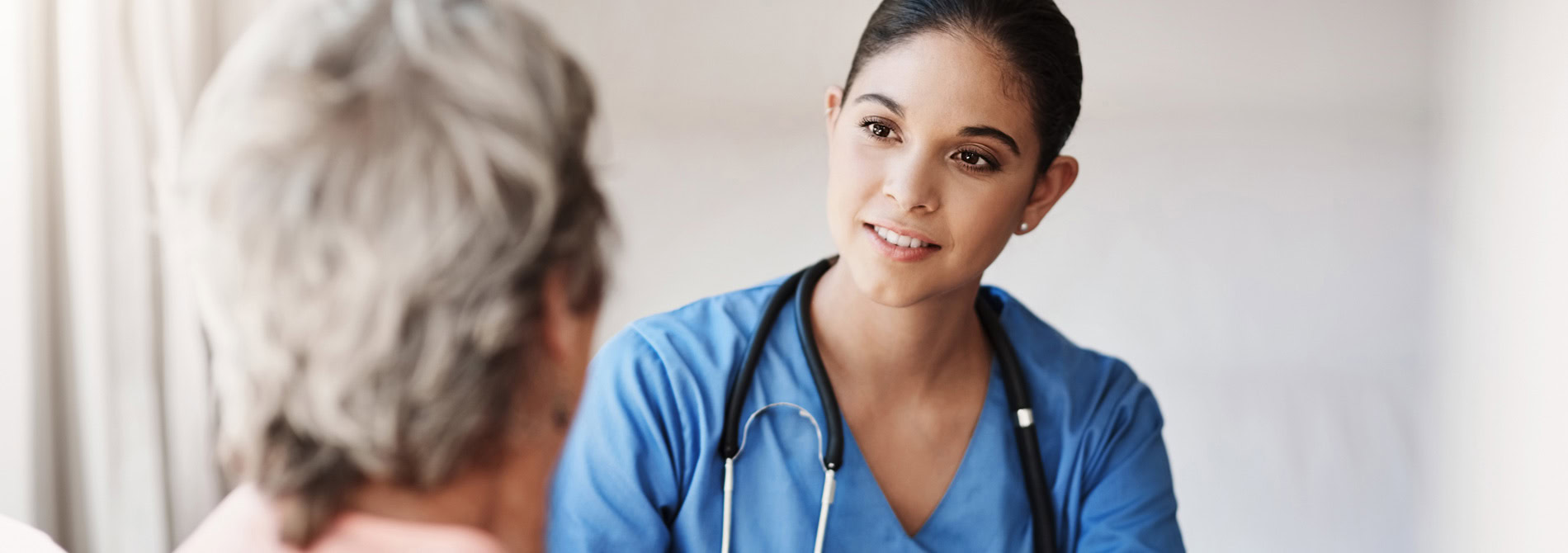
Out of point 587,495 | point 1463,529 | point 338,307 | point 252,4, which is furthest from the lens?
point 1463,529

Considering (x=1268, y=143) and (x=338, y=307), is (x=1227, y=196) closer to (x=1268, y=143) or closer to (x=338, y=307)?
(x=1268, y=143)

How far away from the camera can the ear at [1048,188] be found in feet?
2.61

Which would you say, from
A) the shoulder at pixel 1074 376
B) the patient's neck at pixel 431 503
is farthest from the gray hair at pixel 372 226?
the shoulder at pixel 1074 376

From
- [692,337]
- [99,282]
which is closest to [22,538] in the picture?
[99,282]

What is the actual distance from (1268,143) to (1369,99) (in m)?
0.12

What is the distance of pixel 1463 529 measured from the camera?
120 centimetres

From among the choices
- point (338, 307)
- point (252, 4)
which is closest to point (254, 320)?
point (338, 307)

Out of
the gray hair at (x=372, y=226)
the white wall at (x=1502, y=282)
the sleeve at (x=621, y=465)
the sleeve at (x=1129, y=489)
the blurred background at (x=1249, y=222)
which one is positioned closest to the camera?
the gray hair at (x=372, y=226)

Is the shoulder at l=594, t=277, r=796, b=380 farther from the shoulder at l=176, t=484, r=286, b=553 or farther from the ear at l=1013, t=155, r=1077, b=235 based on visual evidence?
the shoulder at l=176, t=484, r=286, b=553

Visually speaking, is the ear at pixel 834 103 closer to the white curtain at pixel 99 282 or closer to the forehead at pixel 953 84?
the forehead at pixel 953 84

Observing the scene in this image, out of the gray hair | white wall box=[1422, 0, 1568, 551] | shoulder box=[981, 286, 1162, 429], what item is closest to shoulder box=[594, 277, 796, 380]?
shoulder box=[981, 286, 1162, 429]

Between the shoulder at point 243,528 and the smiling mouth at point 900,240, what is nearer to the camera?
the shoulder at point 243,528

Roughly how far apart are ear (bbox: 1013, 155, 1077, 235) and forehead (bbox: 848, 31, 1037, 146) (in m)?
0.08

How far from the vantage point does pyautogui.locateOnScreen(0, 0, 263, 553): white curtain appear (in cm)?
49
